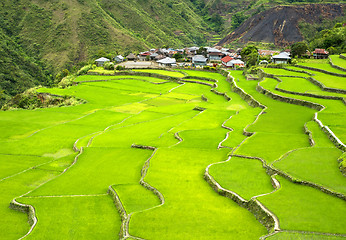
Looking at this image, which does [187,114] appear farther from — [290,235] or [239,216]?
[290,235]

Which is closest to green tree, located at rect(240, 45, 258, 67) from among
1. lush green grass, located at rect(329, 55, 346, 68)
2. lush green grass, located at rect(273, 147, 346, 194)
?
lush green grass, located at rect(329, 55, 346, 68)

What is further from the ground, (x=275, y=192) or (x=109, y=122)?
(x=275, y=192)

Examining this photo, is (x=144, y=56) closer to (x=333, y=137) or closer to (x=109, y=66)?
(x=109, y=66)

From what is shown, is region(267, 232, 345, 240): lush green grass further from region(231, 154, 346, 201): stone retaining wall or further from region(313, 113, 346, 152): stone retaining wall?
region(313, 113, 346, 152): stone retaining wall

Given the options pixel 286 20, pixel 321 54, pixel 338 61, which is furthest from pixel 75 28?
Result: pixel 338 61

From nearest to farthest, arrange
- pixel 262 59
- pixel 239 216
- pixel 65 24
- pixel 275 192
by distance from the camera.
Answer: pixel 239 216, pixel 275 192, pixel 262 59, pixel 65 24

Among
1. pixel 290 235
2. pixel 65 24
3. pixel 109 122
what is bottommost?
pixel 109 122

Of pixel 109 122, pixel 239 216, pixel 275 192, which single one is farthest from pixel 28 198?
pixel 109 122
